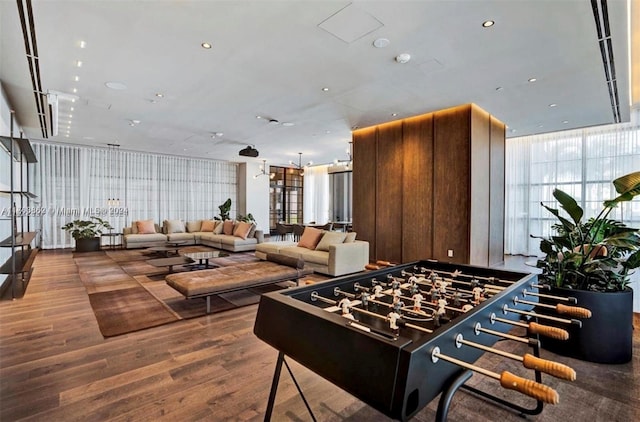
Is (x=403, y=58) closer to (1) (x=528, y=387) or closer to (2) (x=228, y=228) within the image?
(1) (x=528, y=387)

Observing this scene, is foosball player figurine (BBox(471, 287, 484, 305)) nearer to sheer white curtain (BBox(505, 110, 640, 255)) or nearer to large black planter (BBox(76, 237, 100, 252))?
sheer white curtain (BBox(505, 110, 640, 255))

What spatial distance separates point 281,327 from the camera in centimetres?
138

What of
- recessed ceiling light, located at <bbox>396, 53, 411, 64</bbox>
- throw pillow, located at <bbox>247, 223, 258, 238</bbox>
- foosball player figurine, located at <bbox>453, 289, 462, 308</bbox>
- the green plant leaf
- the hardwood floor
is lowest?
the hardwood floor

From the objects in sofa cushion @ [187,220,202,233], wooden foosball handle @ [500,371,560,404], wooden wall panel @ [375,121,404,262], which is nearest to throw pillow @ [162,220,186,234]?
sofa cushion @ [187,220,202,233]

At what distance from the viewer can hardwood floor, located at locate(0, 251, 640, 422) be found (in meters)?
1.88

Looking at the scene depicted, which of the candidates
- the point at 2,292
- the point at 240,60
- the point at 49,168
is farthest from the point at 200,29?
the point at 49,168

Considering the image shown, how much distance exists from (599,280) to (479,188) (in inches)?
121

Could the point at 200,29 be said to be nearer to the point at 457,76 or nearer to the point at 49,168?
the point at 457,76

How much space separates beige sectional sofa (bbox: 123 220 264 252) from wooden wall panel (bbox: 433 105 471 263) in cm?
490

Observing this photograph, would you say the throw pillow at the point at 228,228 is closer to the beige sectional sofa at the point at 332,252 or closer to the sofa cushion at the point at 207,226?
the sofa cushion at the point at 207,226

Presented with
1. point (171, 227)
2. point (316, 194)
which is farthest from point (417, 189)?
point (316, 194)

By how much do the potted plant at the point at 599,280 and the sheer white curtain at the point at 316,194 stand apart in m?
10.6

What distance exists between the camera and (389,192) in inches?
253

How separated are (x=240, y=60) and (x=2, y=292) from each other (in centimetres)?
465
